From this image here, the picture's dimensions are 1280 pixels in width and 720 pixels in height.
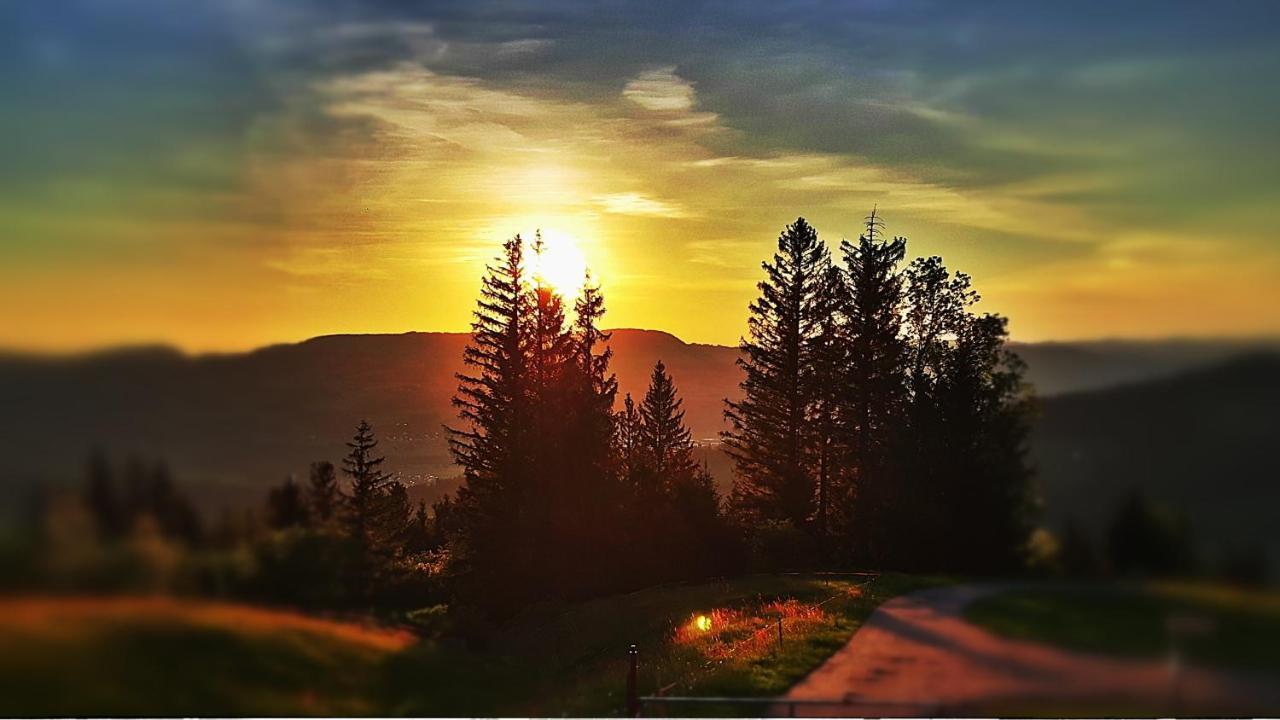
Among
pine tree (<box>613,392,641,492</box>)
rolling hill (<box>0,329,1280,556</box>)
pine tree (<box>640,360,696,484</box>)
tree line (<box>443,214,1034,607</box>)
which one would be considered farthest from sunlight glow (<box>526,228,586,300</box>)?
pine tree (<box>640,360,696,484</box>)

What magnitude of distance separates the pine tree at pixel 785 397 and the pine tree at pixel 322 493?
11505 millimetres

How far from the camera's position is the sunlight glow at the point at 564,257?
9655 millimetres

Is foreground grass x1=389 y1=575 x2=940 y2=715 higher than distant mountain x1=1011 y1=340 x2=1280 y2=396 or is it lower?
lower

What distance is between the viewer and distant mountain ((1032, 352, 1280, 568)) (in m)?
7.37

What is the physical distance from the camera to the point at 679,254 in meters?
9.35

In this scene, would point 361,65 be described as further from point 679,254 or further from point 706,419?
point 706,419

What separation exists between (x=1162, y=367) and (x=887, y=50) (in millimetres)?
3039

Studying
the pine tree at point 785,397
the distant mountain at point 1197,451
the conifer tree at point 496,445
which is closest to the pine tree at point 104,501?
the distant mountain at point 1197,451

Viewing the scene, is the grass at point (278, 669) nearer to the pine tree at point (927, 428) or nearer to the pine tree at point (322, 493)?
the pine tree at point (927, 428)

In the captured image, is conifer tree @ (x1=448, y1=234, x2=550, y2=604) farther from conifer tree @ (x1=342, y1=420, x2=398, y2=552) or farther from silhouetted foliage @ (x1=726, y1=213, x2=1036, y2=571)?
conifer tree @ (x1=342, y1=420, x2=398, y2=552)

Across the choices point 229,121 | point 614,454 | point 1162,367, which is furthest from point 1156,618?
point 614,454

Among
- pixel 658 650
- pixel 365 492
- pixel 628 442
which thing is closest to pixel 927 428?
pixel 658 650

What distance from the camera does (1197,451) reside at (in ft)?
24.3

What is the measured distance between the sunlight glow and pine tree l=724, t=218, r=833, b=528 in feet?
18.5
